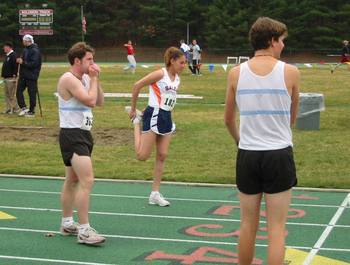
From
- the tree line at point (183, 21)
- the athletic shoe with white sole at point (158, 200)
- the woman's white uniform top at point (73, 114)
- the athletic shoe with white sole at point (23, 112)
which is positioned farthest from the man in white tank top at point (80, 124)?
the tree line at point (183, 21)

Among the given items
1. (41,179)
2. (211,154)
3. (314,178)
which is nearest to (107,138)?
(211,154)

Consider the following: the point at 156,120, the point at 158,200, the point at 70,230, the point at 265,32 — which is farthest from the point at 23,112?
the point at 265,32

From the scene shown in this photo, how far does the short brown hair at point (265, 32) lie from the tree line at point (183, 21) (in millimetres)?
65391

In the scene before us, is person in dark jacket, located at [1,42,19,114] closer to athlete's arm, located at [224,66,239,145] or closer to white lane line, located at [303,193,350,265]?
white lane line, located at [303,193,350,265]

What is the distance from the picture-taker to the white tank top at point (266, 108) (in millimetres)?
4414

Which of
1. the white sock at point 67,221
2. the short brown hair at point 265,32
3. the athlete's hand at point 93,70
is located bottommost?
the white sock at point 67,221

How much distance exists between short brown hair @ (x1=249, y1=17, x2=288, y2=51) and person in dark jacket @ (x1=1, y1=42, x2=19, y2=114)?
48.0 feet

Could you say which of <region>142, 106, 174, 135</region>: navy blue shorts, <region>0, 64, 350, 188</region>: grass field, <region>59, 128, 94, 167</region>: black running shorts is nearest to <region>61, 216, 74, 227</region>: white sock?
<region>59, 128, 94, 167</region>: black running shorts

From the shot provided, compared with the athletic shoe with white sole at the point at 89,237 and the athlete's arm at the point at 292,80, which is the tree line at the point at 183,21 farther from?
the athlete's arm at the point at 292,80

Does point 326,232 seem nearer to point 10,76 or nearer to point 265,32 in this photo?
point 265,32

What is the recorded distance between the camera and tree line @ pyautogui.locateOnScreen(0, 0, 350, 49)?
228 feet

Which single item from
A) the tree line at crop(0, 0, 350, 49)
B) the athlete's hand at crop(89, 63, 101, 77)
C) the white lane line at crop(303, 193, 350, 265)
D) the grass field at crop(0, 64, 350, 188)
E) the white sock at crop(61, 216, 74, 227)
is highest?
the tree line at crop(0, 0, 350, 49)

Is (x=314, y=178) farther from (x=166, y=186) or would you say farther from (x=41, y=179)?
(x=41, y=179)

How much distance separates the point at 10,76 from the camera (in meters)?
18.5
